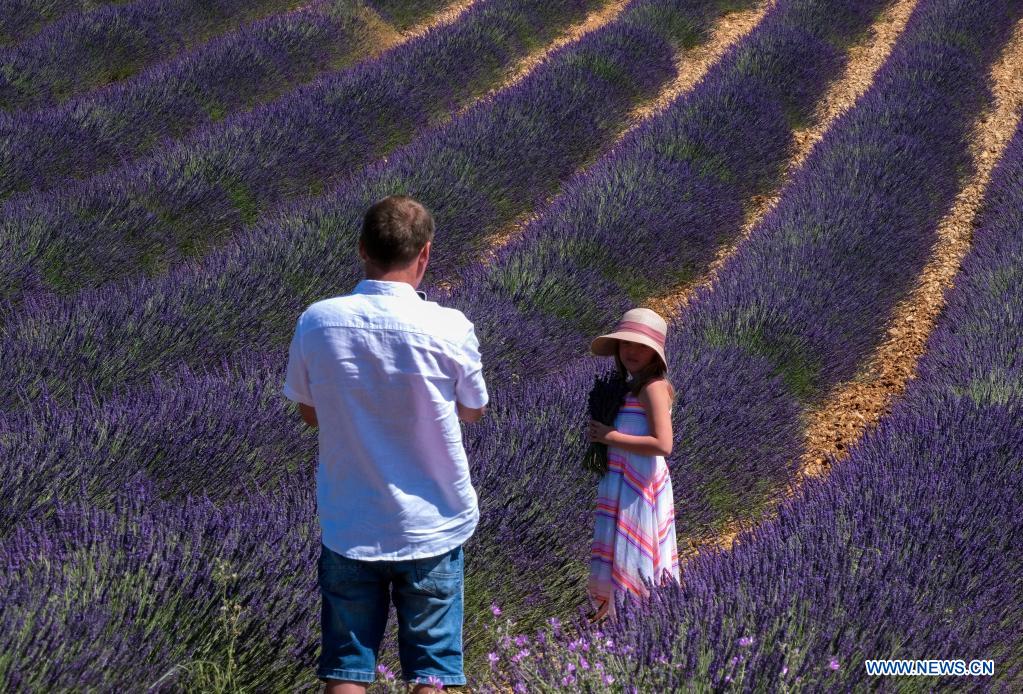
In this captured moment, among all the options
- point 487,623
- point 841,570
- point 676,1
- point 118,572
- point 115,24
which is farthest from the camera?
point 676,1

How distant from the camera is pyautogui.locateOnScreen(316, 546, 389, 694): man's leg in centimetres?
203

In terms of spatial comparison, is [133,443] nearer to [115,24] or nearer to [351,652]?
[351,652]

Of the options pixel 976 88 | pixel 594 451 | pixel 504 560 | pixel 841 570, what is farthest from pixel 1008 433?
pixel 976 88

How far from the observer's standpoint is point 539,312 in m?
4.82

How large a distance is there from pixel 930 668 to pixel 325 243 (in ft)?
11.5

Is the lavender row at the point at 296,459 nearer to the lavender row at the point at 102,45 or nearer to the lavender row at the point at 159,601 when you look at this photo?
the lavender row at the point at 159,601

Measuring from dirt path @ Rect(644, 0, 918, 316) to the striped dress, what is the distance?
249 centimetres

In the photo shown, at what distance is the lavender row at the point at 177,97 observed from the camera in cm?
621

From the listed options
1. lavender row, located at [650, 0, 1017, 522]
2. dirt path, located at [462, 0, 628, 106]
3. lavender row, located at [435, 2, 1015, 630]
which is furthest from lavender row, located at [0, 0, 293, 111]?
lavender row, located at [650, 0, 1017, 522]

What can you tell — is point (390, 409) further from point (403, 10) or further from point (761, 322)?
point (403, 10)

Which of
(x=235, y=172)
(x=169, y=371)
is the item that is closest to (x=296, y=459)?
(x=169, y=371)

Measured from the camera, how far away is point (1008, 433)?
11.5 feet

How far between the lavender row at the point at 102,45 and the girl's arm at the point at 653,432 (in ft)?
19.8

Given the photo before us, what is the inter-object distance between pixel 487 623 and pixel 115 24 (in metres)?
7.40
